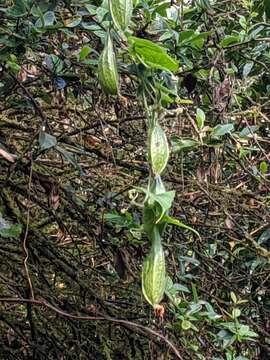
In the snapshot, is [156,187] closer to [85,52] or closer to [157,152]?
[157,152]

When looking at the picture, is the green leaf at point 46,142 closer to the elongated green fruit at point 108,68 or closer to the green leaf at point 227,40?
the green leaf at point 227,40

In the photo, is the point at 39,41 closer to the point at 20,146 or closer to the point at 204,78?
the point at 204,78

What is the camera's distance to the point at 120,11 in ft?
1.85

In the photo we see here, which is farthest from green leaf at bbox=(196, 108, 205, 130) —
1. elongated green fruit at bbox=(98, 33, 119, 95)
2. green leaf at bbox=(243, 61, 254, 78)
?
elongated green fruit at bbox=(98, 33, 119, 95)

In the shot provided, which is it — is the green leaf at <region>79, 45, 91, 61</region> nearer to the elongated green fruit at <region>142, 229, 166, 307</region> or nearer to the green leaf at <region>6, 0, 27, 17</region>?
the green leaf at <region>6, 0, 27, 17</region>

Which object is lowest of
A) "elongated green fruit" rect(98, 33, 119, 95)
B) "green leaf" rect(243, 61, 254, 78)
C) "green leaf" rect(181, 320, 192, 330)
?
"green leaf" rect(181, 320, 192, 330)

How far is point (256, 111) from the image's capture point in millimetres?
1352

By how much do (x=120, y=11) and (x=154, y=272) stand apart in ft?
0.79

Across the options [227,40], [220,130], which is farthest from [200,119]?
[227,40]

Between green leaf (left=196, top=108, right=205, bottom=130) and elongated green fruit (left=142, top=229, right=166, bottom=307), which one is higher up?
elongated green fruit (left=142, top=229, right=166, bottom=307)

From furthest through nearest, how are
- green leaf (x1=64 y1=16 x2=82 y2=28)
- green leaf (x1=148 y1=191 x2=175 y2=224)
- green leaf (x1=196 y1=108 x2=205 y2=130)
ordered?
green leaf (x1=196 y1=108 x2=205 y2=130) < green leaf (x1=64 y1=16 x2=82 y2=28) < green leaf (x1=148 y1=191 x2=175 y2=224)

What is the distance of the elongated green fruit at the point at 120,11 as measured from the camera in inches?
22.1

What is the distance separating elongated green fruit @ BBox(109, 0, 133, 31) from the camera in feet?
1.84

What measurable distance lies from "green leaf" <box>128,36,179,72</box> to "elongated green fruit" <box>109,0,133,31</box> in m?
0.03
